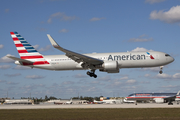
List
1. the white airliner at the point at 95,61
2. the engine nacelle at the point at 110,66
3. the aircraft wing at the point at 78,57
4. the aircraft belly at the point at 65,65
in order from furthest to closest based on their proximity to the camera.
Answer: the aircraft belly at the point at 65,65 → the white airliner at the point at 95,61 → the engine nacelle at the point at 110,66 → the aircraft wing at the point at 78,57

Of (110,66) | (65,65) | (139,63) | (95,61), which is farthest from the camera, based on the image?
(65,65)

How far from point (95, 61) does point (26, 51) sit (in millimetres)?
16690

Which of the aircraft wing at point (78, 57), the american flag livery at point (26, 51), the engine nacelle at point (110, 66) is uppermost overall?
the american flag livery at point (26, 51)

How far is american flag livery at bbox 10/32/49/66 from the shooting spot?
49088 mm

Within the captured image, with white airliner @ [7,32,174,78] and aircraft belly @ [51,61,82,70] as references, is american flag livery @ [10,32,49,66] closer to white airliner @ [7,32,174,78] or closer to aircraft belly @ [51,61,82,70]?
white airliner @ [7,32,174,78]

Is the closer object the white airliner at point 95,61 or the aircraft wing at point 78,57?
the aircraft wing at point 78,57

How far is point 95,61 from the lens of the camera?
44.6m

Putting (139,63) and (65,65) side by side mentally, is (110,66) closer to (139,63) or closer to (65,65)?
(139,63)

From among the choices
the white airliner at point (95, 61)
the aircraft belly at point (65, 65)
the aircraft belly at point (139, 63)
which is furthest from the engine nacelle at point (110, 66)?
the aircraft belly at point (65, 65)

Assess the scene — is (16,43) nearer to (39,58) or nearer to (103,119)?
(39,58)

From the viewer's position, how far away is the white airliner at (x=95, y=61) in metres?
43.8

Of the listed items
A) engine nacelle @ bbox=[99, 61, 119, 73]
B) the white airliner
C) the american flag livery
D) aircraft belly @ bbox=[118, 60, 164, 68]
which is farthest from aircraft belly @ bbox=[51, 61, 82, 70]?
aircraft belly @ bbox=[118, 60, 164, 68]

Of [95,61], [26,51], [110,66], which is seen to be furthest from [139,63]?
[26,51]

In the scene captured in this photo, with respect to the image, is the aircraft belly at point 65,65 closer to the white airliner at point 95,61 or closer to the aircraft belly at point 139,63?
the white airliner at point 95,61
